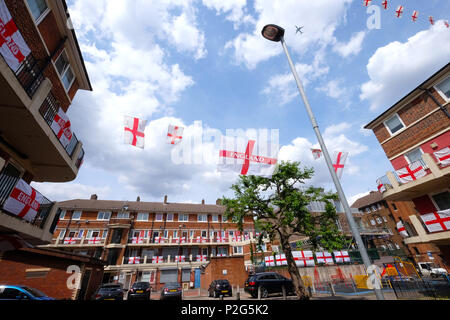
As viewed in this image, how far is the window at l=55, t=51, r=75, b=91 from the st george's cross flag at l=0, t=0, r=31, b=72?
4.39m

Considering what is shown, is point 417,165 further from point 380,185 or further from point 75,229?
point 75,229

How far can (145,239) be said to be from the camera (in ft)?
110

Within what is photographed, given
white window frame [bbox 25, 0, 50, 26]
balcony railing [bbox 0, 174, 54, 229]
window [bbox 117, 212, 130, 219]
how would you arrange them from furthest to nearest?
window [bbox 117, 212, 130, 219]
white window frame [bbox 25, 0, 50, 26]
balcony railing [bbox 0, 174, 54, 229]

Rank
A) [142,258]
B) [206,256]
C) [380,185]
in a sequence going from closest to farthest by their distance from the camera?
[380,185]
[142,258]
[206,256]

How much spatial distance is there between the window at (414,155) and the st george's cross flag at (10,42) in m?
21.0

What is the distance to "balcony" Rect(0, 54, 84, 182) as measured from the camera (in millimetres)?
6449

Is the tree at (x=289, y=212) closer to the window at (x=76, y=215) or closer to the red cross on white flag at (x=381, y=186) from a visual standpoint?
the red cross on white flag at (x=381, y=186)

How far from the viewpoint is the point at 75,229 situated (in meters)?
32.2

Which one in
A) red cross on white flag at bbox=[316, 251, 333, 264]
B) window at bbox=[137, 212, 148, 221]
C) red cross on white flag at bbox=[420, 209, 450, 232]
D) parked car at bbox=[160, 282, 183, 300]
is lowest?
parked car at bbox=[160, 282, 183, 300]

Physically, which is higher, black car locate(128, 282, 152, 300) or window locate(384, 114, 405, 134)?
window locate(384, 114, 405, 134)

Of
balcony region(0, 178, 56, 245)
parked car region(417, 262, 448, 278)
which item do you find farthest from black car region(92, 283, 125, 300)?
parked car region(417, 262, 448, 278)

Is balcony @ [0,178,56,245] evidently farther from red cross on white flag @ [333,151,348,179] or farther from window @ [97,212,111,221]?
window @ [97,212,111,221]
